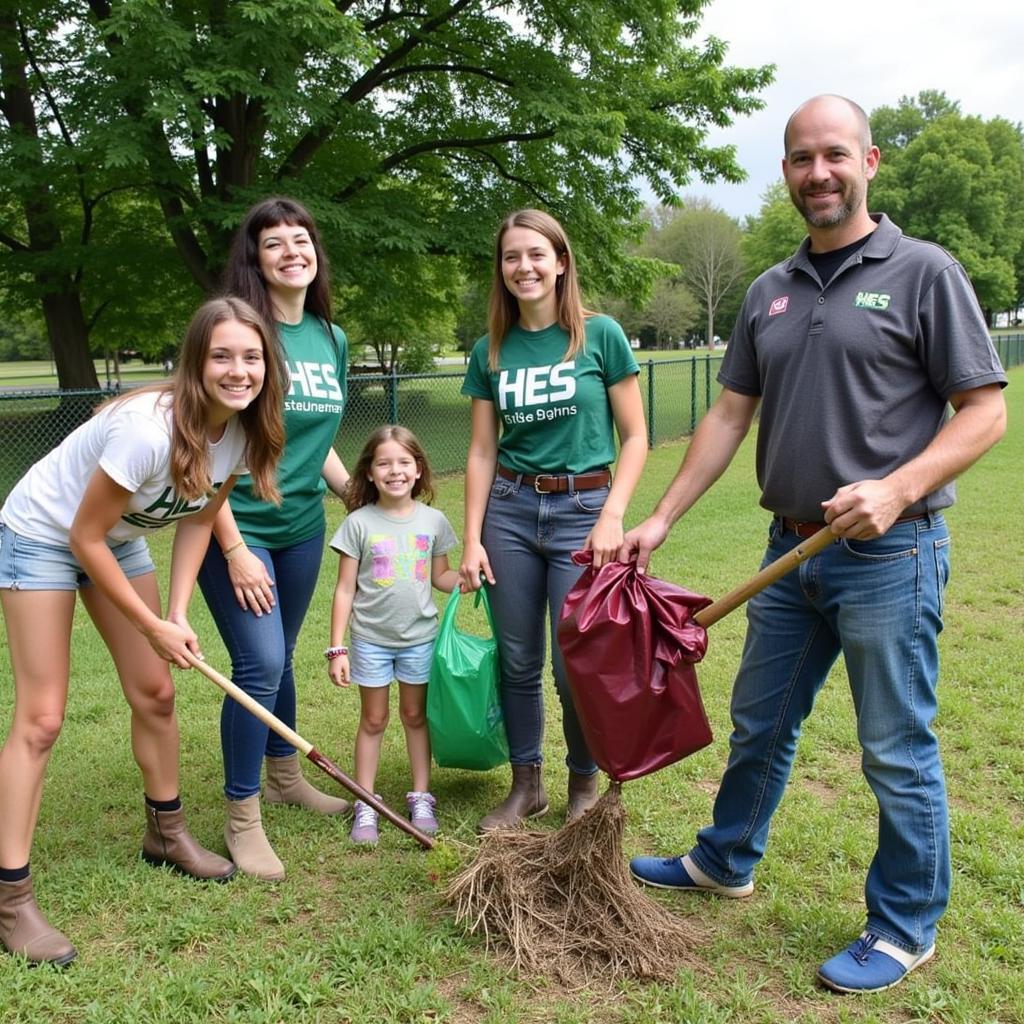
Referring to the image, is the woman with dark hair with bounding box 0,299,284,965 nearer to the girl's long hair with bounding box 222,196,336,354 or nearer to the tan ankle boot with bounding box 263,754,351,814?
the girl's long hair with bounding box 222,196,336,354

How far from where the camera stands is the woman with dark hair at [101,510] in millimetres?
2484

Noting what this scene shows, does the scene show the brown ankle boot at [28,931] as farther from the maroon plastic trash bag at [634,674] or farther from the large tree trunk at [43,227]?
the large tree trunk at [43,227]

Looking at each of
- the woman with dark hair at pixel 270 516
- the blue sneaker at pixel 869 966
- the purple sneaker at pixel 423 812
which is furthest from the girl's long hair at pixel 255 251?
the blue sneaker at pixel 869 966

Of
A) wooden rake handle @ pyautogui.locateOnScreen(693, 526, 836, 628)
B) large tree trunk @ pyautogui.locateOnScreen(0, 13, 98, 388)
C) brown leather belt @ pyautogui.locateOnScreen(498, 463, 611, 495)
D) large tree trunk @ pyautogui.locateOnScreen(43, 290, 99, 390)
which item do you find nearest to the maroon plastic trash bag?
wooden rake handle @ pyautogui.locateOnScreen(693, 526, 836, 628)

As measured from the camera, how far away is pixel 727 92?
13648mm

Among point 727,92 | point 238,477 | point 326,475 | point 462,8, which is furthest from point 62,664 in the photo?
point 727,92

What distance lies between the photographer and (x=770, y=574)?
2355 mm

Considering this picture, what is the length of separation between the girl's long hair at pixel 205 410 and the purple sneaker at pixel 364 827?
46.6 inches

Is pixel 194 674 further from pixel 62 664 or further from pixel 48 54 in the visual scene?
pixel 48 54

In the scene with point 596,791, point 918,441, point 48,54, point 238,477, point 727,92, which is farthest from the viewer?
point 727,92

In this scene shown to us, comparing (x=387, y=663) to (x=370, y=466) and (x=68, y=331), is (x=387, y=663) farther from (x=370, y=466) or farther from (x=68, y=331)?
(x=68, y=331)

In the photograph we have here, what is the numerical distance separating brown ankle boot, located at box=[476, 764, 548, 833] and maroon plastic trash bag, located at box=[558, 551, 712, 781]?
0.85m

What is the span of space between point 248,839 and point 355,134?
11.9 metres

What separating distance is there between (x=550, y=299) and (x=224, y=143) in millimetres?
7488
